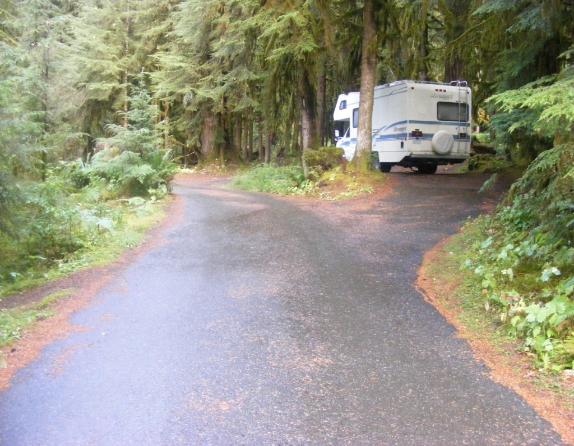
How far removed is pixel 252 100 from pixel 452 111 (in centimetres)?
989

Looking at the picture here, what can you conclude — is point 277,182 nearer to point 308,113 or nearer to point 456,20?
point 308,113

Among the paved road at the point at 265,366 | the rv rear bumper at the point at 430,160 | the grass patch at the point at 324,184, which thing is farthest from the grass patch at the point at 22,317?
the rv rear bumper at the point at 430,160

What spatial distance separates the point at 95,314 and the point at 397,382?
12.2ft

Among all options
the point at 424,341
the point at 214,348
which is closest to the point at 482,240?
the point at 424,341

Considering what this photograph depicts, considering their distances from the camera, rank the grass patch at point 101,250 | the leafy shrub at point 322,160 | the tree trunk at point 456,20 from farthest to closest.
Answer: the tree trunk at point 456,20 < the leafy shrub at point 322,160 < the grass patch at point 101,250

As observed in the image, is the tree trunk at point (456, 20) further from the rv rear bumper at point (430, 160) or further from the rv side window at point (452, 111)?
the rv rear bumper at point (430, 160)

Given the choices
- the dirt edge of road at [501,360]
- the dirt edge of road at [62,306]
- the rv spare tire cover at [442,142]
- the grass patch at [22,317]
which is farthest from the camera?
the rv spare tire cover at [442,142]

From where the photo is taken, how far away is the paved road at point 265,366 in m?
3.93

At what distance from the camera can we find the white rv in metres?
18.1

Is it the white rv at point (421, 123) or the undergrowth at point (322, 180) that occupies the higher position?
the white rv at point (421, 123)

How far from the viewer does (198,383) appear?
468 cm

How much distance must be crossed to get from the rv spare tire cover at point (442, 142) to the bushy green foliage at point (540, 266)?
10.2 metres

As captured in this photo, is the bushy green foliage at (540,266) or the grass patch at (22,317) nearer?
the bushy green foliage at (540,266)

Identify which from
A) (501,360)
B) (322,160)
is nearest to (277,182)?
(322,160)
